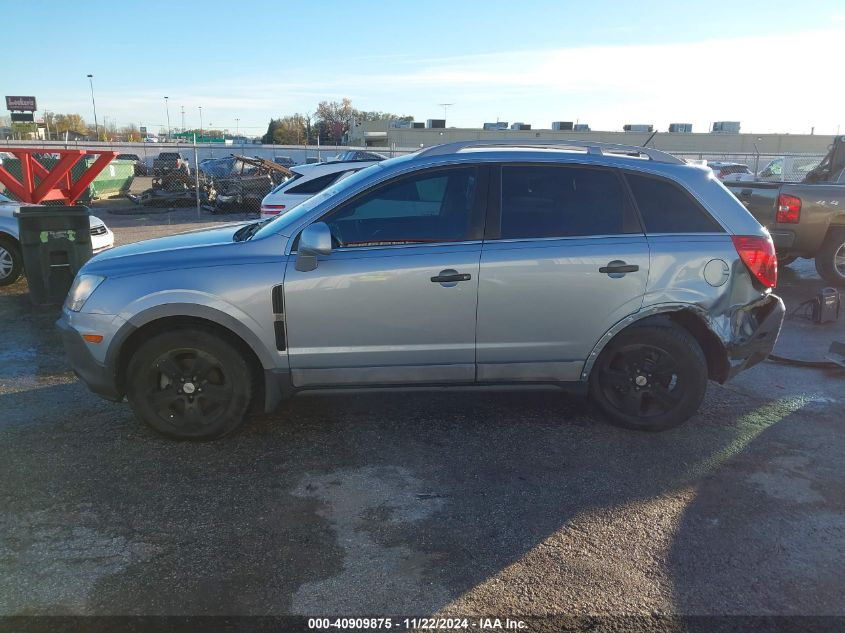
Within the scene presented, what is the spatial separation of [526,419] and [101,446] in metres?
2.86

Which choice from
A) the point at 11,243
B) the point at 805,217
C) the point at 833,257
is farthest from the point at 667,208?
the point at 11,243

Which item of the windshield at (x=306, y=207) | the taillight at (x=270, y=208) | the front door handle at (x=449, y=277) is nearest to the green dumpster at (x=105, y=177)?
the taillight at (x=270, y=208)

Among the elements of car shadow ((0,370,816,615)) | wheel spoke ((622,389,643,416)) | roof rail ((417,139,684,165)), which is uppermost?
roof rail ((417,139,684,165))

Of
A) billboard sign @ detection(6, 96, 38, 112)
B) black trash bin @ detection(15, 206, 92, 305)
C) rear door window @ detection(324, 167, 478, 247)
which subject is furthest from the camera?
billboard sign @ detection(6, 96, 38, 112)

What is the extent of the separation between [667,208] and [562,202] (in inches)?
27.9

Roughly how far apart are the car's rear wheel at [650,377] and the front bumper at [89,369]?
3.16 meters

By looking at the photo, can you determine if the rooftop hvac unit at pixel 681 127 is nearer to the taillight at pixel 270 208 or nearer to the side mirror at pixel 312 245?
the taillight at pixel 270 208

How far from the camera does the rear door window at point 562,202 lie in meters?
Result: 4.23

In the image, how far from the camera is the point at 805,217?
8906 millimetres

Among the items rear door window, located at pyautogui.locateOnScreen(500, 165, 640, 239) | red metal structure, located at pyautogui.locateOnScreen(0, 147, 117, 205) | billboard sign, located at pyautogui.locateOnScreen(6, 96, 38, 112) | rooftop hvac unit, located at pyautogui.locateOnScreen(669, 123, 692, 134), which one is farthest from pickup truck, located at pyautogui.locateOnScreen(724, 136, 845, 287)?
billboard sign, located at pyautogui.locateOnScreen(6, 96, 38, 112)

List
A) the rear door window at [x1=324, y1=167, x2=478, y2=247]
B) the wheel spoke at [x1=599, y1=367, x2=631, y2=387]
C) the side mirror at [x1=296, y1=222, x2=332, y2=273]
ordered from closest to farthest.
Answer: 1. the side mirror at [x1=296, y1=222, x2=332, y2=273]
2. the rear door window at [x1=324, y1=167, x2=478, y2=247]
3. the wheel spoke at [x1=599, y1=367, x2=631, y2=387]

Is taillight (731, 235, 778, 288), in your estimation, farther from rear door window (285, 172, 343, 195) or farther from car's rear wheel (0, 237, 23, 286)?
car's rear wheel (0, 237, 23, 286)

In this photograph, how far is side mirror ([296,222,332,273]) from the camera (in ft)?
12.7

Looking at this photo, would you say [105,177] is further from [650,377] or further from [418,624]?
[418,624]
